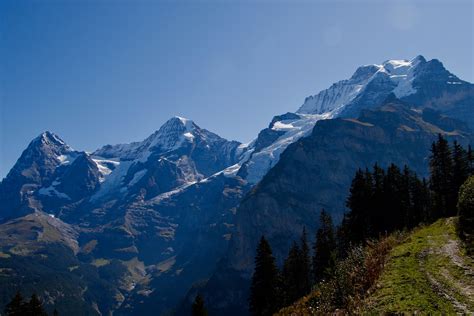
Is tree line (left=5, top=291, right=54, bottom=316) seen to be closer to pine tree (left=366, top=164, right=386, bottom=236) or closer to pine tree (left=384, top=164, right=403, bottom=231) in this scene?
pine tree (left=366, top=164, right=386, bottom=236)

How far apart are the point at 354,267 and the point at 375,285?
12.8ft

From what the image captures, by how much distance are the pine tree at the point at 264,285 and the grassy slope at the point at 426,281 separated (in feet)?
111

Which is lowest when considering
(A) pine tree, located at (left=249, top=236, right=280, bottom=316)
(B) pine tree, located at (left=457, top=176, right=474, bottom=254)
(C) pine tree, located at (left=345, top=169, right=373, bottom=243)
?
(A) pine tree, located at (left=249, top=236, right=280, bottom=316)

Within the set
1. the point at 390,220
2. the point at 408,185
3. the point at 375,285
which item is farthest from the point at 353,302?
the point at 408,185

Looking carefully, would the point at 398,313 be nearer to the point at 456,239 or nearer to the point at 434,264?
the point at 434,264

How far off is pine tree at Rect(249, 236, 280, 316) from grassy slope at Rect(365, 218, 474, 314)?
111 feet

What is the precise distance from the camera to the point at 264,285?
67.1 meters

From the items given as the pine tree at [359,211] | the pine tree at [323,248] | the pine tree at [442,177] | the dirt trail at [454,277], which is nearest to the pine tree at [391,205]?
the pine tree at [359,211]

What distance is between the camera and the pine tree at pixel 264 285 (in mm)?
66000

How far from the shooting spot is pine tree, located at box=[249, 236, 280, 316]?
66000 mm

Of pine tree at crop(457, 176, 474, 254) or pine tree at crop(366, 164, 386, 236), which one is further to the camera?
pine tree at crop(366, 164, 386, 236)

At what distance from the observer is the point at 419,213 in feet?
300

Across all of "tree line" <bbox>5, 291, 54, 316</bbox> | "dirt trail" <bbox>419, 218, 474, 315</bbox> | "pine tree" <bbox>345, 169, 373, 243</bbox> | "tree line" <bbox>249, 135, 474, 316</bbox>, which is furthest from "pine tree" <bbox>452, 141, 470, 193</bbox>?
"tree line" <bbox>5, 291, 54, 316</bbox>

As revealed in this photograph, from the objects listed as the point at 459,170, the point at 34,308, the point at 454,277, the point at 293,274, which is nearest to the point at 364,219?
the point at 293,274
